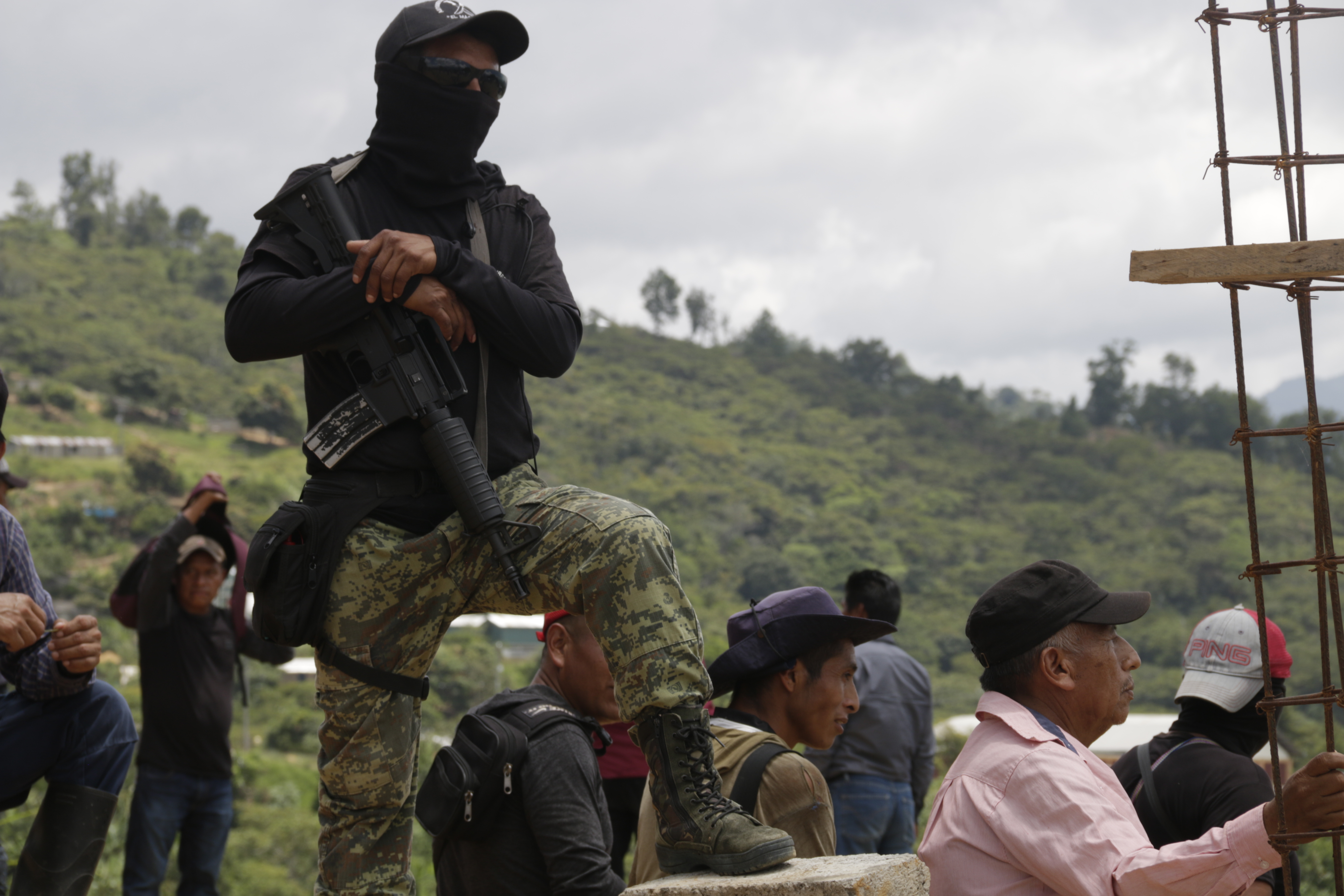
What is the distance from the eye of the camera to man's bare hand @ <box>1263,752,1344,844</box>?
7.06 feet

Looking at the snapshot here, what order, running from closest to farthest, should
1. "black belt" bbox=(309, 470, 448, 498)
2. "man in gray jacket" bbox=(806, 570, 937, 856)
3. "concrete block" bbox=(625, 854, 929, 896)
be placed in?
"concrete block" bbox=(625, 854, 929, 896) < "black belt" bbox=(309, 470, 448, 498) < "man in gray jacket" bbox=(806, 570, 937, 856)

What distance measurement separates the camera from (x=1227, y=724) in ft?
11.5

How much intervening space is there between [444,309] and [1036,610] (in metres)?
1.41

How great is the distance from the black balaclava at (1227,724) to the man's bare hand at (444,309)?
2338 millimetres

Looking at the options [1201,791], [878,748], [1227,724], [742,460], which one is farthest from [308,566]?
[742,460]

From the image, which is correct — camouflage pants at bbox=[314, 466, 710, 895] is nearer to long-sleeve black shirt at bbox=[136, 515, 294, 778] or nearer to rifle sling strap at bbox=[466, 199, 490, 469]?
rifle sling strap at bbox=[466, 199, 490, 469]

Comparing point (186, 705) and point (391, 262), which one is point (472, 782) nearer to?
point (391, 262)

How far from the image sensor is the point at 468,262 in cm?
245

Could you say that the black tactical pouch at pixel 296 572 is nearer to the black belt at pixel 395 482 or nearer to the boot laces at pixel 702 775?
the black belt at pixel 395 482

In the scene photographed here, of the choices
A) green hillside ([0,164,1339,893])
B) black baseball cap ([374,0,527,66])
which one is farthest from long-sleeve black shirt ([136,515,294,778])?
green hillside ([0,164,1339,893])

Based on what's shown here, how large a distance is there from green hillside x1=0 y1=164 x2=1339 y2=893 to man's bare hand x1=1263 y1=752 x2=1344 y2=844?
109ft

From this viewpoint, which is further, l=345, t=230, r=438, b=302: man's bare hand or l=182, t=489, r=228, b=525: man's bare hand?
l=182, t=489, r=228, b=525: man's bare hand

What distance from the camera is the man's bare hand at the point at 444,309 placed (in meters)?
2.42

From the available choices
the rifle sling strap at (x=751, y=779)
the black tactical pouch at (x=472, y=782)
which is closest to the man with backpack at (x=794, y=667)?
the rifle sling strap at (x=751, y=779)
